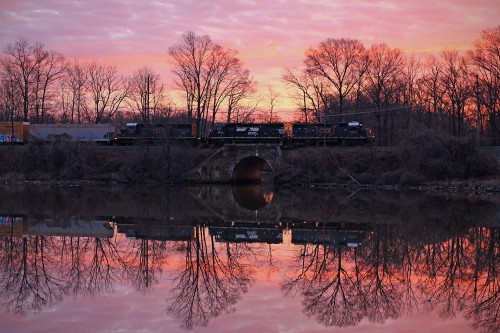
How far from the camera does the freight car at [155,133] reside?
61812mm

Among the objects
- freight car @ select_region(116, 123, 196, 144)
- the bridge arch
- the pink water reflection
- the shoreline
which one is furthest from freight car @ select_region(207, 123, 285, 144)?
the pink water reflection

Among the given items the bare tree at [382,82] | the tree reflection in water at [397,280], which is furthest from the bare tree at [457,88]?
the tree reflection in water at [397,280]

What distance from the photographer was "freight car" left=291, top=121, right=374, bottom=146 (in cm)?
5947

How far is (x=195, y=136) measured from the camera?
6419 cm

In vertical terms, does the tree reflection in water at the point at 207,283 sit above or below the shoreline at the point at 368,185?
below

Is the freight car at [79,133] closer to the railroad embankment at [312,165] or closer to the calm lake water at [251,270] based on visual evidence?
the railroad embankment at [312,165]

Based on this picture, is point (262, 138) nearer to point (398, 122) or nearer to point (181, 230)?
point (398, 122)

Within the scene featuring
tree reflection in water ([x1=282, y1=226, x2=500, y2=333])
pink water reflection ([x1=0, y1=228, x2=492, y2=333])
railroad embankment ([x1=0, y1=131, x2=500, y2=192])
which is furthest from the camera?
railroad embankment ([x1=0, y1=131, x2=500, y2=192])

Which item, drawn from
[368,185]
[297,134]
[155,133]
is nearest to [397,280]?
[368,185]

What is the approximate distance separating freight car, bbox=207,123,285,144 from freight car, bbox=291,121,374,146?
174cm

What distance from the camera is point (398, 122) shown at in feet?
246

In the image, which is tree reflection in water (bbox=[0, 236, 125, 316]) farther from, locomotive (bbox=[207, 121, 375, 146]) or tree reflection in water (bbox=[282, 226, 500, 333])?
locomotive (bbox=[207, 121, 375, 146])

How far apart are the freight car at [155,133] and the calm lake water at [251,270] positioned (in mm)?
30537

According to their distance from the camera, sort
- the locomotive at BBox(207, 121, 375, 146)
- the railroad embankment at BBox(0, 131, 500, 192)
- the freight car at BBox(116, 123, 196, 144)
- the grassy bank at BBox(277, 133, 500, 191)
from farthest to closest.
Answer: the freight car at BBox(116, 123, 196, 144)
the locomotive at BBox(207, 121, 375, 146)
the railroad embankment at BBox(0, 131, 500, 192)
the grassy bank at BBox(277, 133, 500, 191)
